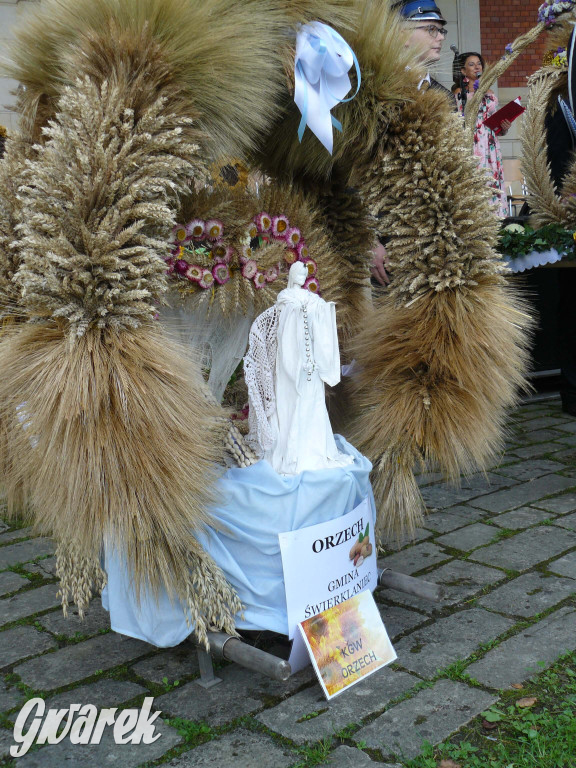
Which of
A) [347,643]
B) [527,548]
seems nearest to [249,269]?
[347,643]

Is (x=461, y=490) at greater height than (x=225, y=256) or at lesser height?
lesser

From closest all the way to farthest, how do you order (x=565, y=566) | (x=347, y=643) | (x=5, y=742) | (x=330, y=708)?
1. (x=5, y=742)
2. (x=330, y=708)
3. (x=347, y=643)
4. (x=565, y=566)

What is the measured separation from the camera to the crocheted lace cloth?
8.25 feet

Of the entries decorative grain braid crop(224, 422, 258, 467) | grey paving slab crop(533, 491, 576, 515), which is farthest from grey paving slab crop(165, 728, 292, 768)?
grey paving slab crop(533, 491, 576, 515)

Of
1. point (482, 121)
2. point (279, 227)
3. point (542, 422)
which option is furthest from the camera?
point (542, 422)

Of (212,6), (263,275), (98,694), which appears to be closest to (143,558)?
(98,694)

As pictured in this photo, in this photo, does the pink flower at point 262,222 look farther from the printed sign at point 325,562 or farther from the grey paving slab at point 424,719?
the grey paving slab at point 424,719

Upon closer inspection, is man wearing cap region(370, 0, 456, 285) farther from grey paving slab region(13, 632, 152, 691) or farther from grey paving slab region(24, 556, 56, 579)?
grey paving slab region(24, 556, 56, 579)

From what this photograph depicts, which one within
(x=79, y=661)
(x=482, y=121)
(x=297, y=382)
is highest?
(x=482, y=121)

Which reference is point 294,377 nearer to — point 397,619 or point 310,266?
point 310,266

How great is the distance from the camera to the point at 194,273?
2.59 meters

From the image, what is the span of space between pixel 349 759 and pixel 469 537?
1.69 m

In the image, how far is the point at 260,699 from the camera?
232 centimetres

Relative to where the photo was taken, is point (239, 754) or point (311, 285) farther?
point (311, 285)
